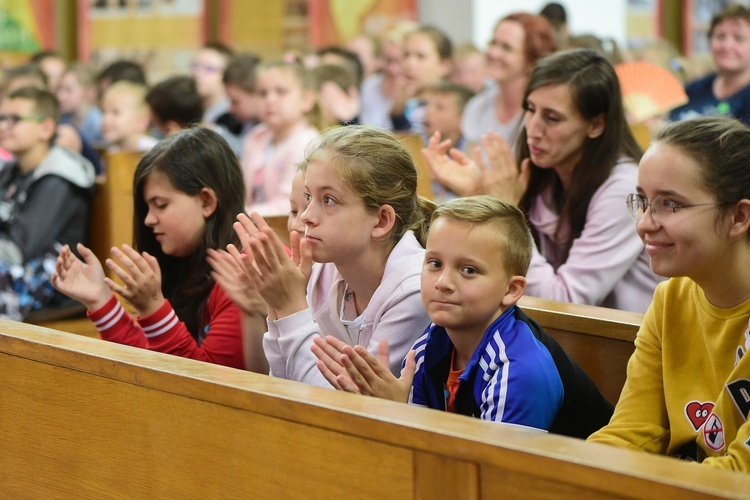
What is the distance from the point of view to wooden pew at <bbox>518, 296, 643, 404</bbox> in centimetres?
223

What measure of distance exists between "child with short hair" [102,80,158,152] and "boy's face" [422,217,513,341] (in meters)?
4.43

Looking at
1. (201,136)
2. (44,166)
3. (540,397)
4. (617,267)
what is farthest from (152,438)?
(44,166)

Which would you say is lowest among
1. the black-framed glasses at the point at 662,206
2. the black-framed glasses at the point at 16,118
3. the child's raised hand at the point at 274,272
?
the child's raised hand at the point at 274,272

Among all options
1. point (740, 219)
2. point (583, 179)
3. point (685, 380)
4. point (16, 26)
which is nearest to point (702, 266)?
point (740, 219)

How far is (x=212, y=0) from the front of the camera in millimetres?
10289

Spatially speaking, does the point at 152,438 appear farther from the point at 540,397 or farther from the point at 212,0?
the point at 212,0

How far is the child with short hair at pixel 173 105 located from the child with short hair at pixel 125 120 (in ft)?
0.92

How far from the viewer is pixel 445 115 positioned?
5.55 metres

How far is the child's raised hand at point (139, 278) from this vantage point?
251 centimetres

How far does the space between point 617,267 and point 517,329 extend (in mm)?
1067

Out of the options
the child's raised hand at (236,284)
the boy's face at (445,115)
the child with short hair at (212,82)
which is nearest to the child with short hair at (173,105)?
the boy's face at (445,115)

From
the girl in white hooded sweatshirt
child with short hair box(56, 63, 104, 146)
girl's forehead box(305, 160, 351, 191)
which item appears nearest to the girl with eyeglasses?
the girl in white hooded sweatshirt

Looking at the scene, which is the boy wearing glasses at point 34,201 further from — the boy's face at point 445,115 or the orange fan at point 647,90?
the orange fan at point 647,90

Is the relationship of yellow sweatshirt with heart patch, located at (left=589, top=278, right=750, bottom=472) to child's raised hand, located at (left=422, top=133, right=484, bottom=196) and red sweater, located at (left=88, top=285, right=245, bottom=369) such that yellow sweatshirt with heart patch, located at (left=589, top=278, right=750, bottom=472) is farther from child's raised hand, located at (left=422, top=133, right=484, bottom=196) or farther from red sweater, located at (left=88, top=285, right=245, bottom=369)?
child's raised hand, located at (left=422, top=133, right=484, bottom=196)
